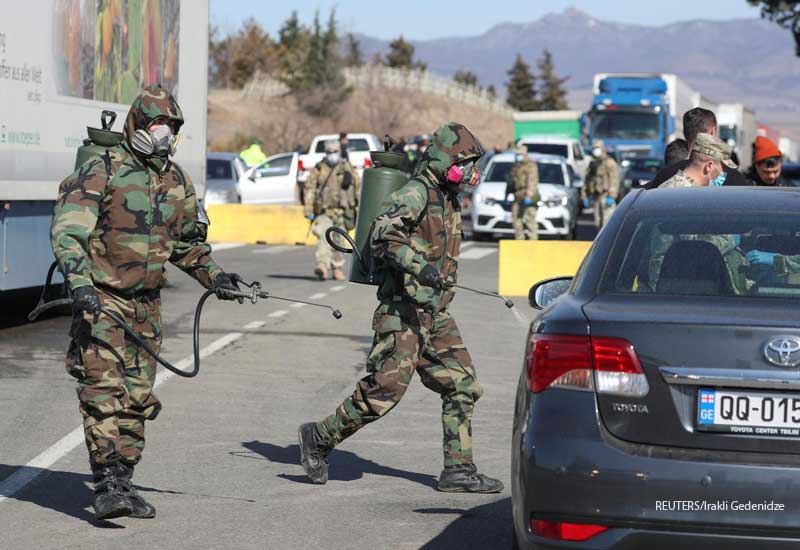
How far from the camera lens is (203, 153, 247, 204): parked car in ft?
109

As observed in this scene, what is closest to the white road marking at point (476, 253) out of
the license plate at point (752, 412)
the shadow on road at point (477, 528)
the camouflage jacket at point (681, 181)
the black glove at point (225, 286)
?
the camouflage jacket at point (681, 181)

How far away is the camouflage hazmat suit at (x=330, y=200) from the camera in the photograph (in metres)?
20.4

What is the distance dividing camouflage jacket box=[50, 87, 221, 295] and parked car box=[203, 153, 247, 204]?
25.7 m

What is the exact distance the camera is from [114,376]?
22.6 ft

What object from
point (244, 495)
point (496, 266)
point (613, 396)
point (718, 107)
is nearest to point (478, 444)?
point (244, 495)

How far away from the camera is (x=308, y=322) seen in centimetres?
1568

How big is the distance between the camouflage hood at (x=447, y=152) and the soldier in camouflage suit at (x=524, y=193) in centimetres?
1843

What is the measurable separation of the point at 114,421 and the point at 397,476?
1.75 m

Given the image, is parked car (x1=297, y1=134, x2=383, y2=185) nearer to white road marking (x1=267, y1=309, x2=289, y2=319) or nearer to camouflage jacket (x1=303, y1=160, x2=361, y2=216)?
camouflage jacket (x1=303, y1=160, x2=361, y2=216)

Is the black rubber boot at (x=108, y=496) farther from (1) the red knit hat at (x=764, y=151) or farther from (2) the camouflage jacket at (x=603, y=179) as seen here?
(2) the camouflage jacket at (x=603, y=179)

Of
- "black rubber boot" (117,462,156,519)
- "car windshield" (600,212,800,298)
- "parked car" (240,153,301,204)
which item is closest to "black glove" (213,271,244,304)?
"black rubber boot" (117,462,156,519)

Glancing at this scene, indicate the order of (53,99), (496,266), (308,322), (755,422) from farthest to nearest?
(496,266), (308,322), (53,99), (755,422)

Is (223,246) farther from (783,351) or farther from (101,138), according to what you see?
(783,351)

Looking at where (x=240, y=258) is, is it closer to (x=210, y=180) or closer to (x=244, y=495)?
(x=210, y=180)
